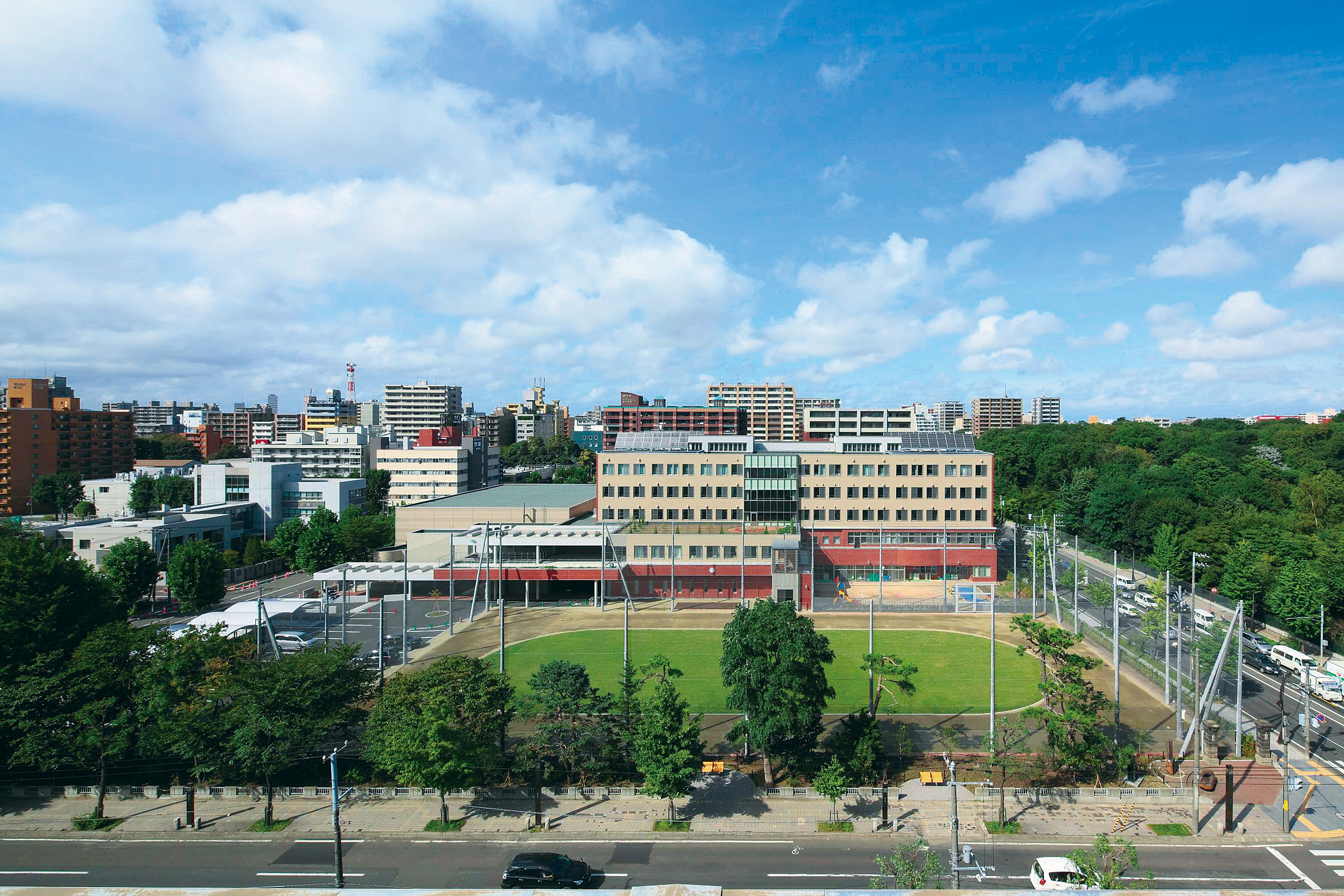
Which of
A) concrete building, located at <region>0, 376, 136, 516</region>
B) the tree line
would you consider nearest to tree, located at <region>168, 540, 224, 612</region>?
concrete building, located at <region>0, 376, 136, 516</region>

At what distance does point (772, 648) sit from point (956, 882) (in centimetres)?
1077

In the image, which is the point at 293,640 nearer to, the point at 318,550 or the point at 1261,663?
the point at 318,550

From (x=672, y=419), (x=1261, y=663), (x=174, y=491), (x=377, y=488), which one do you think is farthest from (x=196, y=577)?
(x=672, y=419)

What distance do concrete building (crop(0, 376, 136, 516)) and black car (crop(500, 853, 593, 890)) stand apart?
142221 mm

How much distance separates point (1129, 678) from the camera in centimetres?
4741

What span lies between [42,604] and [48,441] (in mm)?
122203

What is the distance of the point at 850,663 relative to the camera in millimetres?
49969

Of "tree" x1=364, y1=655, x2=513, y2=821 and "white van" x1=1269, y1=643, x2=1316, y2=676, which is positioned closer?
"tree" x1=364, y1=655, x2=513, y2=821

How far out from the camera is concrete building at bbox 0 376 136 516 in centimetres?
12425

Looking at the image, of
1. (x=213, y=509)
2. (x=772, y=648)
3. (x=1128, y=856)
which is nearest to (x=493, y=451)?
(x=213, y=509)

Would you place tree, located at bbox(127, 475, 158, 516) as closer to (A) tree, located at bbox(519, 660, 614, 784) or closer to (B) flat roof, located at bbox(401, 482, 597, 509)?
(B) flat roof, located at bbox(401, 482, 597, 509)

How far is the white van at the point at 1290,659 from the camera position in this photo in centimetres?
4633

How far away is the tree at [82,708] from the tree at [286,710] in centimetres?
434

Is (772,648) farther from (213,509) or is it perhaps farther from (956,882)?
(213,509)
